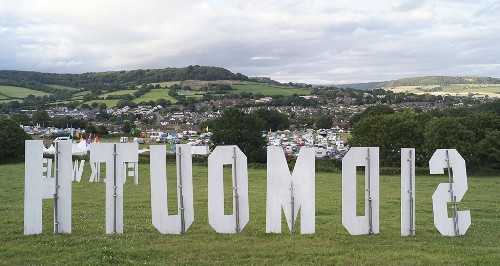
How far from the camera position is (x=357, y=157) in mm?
12812

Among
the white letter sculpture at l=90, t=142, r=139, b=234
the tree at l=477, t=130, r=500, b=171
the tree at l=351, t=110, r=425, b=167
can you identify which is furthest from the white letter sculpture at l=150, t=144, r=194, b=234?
the tree at l=477, t=130, r=500, b=171

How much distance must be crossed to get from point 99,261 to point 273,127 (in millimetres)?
123875

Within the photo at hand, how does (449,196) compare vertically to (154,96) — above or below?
below

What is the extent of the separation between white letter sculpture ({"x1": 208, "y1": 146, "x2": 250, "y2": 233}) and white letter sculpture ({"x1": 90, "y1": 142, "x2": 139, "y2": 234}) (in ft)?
7.33

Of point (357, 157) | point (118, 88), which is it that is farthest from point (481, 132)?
point (118, 88)

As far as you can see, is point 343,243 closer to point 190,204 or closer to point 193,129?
point 190,204

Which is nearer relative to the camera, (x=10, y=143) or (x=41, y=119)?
(x=10, y=143)

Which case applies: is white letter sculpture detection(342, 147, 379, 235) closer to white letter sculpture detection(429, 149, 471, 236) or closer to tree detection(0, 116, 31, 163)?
white letter sculpture detection(429, 149, 471, 236)

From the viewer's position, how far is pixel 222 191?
41.4ft

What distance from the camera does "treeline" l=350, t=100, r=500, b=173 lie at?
5556 cm

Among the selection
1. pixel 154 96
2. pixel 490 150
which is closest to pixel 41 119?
pixel 154 96

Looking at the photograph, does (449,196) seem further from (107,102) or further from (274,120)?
(107,102)

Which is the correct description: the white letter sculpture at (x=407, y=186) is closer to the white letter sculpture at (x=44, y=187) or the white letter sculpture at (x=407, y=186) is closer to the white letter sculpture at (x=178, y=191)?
the white letter sculpture at (x=178, y=191)

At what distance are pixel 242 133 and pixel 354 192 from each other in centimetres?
5207
